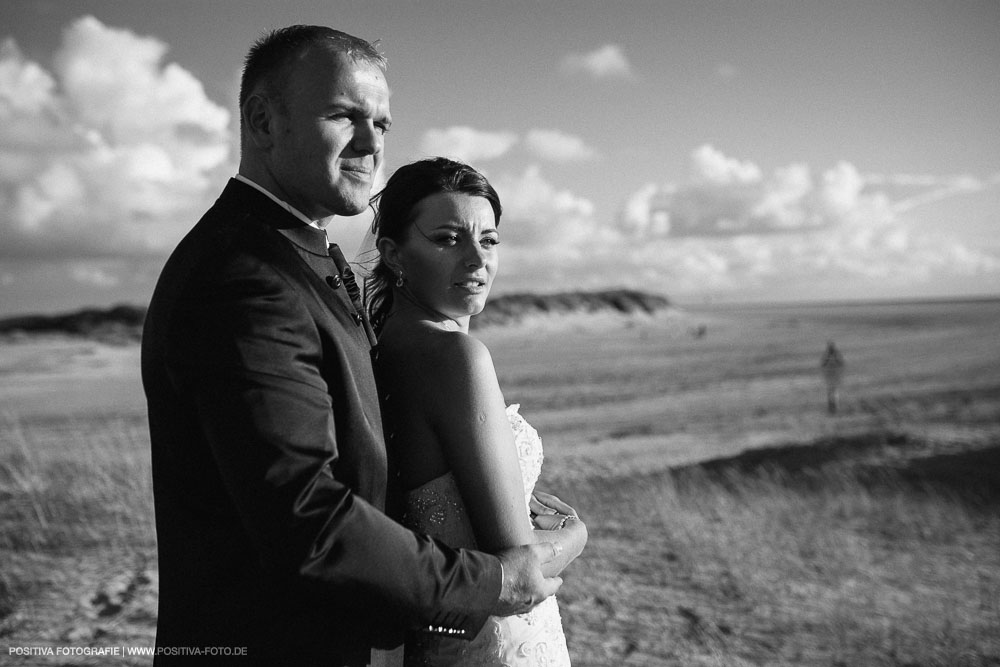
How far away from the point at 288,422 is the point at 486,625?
3.26ft

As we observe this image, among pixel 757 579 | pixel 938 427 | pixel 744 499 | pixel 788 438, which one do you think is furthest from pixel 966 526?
pixel 938 427

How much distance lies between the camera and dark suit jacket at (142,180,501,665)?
148cm

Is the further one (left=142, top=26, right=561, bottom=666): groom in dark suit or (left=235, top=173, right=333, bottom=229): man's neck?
(left=235, top=173, right=333, bottom=229): man's neck

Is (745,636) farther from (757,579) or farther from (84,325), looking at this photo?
(84,325)

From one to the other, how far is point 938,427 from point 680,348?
2874 centimetres

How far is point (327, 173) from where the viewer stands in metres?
1.84

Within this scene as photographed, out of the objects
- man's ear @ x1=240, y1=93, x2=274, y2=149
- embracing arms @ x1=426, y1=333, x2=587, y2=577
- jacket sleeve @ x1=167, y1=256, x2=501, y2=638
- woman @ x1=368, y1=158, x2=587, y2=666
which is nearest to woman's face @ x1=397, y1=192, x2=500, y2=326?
woman @ x1=368, y1=158, x2=587, y2=666

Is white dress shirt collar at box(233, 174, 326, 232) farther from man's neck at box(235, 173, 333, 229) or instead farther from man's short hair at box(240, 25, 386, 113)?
man's short hair at box(240, 25, 386, 113)

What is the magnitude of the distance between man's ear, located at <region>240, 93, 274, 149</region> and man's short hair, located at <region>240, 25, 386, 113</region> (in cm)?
2

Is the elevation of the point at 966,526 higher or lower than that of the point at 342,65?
lower

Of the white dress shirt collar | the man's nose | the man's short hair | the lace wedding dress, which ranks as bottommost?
the lace wedding dress

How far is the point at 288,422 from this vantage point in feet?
4.87

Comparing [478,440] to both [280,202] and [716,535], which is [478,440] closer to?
[280,202]

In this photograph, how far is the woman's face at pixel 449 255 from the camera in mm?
2180
